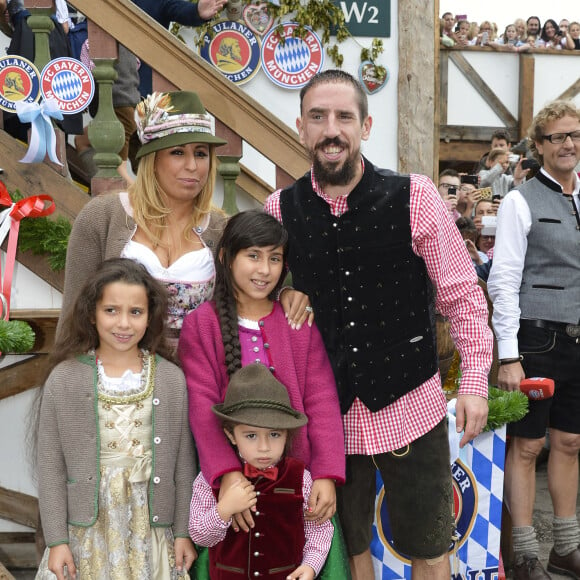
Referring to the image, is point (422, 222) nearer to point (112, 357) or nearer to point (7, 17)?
point (112, 357)

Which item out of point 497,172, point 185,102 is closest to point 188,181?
point 185,102

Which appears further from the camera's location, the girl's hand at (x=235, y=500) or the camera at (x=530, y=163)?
the camera at (x=530, y=163)

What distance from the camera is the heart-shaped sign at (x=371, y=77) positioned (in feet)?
19.4

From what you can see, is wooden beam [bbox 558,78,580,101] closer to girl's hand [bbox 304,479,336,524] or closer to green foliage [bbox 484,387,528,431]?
green foliage [bbox 484,387,528,431]

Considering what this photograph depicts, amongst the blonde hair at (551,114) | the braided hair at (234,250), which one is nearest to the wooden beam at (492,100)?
the blonde hair at (551,114)

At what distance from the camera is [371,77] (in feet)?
19.4

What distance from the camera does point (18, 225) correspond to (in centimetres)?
323

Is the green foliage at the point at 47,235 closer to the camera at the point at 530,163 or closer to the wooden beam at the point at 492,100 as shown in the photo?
the camera at the point at 530,163

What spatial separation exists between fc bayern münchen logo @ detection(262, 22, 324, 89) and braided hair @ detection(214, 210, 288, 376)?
3.65 m

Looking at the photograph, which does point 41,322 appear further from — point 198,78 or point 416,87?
point 416,87

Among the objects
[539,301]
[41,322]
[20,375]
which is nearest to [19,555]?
[20,375]

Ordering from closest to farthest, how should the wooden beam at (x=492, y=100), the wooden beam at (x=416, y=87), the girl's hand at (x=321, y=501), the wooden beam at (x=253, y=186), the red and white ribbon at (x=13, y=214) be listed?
the girl's hand at (x=321, y=501)
the red and white ribbon at (x=13, y=214)
the wooden beam at (x=253, y=186)
the wooden beam at (x=416, y=87)
the wooden beam at (x=492, y=100)

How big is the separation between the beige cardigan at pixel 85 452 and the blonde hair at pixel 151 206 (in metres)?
0.46

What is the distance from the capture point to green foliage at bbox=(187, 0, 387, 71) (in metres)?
5.89
